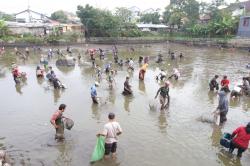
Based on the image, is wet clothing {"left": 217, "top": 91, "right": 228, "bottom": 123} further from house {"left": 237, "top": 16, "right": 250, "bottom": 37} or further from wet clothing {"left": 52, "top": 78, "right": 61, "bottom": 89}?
house {"left": 237, "top": 16, "right": 250, "bottom": 37}

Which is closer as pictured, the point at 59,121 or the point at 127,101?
the point at 59,121

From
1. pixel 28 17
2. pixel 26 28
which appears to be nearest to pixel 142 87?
pixel 26 28

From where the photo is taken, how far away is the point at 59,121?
10.5m

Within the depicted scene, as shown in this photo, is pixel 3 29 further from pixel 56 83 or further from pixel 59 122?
pixel 59 122

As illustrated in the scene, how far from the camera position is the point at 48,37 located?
4938cm

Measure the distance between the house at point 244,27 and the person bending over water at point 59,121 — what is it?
46641 millimetres

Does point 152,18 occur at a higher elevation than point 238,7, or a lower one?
lower

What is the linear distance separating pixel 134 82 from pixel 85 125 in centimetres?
922

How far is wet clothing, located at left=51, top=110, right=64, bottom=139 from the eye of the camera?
1015 cm

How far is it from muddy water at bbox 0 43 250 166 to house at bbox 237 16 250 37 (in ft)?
108

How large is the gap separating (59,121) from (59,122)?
0.06 metres

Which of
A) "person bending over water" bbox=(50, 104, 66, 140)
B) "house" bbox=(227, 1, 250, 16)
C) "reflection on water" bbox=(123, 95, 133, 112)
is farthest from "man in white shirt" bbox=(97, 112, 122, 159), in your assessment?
"house" bbox=(227, 1, 250, 16)

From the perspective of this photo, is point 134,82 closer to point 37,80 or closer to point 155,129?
point 37,80

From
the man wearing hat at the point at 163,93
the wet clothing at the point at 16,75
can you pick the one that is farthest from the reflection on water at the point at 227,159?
the wet clothing at the point at 16,75
